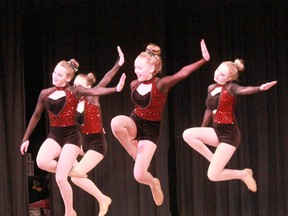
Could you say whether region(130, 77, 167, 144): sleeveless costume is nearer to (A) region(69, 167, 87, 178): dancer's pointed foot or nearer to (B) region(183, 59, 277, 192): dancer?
(B) region(183, 59, 277, 192): dancer

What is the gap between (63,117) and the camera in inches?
211

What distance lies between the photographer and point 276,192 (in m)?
6.18

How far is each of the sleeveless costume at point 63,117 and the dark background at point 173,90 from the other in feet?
3.97

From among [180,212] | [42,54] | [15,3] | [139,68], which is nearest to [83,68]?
[42,54]

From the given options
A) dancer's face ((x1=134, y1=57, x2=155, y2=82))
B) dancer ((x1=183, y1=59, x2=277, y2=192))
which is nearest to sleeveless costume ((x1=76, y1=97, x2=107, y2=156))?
dancer's face ((x1=134, y1=57, x2=155, y2=82))

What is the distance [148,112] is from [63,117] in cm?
81

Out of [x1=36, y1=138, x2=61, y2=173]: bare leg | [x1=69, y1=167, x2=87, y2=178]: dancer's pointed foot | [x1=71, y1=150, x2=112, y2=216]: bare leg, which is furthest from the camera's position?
[x1=71, y1=150, x2=112, y2=216]: bare leg

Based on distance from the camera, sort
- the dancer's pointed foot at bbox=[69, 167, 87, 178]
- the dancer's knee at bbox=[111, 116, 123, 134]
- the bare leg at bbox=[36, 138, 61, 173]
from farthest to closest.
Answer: the dancer's pointed foot at bbox=[69, 167, 87, 178] → the bare leg at bbox=[36, 138, 61, 173] → the dancer's knee at bbox=[111, 116, 123, 134]

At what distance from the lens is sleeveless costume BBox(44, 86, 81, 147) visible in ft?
17.6

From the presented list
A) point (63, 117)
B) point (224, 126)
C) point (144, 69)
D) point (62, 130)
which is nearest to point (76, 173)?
point (62, 130)

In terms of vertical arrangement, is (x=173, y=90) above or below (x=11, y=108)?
above

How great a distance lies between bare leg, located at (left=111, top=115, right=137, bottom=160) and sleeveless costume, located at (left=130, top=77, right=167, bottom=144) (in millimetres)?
56

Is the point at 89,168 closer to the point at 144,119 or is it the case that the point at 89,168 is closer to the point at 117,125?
the point at 117,125

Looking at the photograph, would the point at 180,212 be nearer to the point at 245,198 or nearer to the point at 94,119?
the point at 245,198
